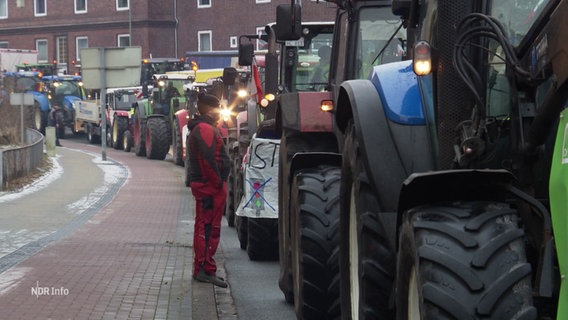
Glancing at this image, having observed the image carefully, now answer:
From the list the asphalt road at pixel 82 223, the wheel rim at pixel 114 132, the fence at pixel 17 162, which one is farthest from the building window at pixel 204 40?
the fence at pixel 17 162

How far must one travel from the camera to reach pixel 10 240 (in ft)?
47.5

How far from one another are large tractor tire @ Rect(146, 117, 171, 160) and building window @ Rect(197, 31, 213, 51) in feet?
104

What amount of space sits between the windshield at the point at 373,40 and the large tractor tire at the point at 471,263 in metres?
4.17

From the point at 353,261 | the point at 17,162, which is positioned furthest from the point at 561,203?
the point at 17,162

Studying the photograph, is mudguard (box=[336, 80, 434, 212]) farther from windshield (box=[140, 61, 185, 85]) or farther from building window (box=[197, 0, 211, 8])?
building window (box=[197, 0, 211, 8])

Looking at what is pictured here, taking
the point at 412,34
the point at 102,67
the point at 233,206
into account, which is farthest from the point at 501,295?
the point at 102,67

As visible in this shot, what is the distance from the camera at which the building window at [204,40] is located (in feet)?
222

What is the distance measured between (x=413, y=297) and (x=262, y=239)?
824cm

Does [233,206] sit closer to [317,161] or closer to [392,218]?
[317,161]

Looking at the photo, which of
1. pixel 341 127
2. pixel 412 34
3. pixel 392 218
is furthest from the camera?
pixel 341 127

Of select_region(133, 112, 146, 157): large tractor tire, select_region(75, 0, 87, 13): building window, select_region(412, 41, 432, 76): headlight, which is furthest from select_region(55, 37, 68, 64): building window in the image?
select_region(412, 41, 432, 76): headlight

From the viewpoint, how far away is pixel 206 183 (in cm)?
1109

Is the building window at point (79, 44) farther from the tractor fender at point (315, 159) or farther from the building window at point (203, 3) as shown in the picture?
the tractor fender at point (315, 159)

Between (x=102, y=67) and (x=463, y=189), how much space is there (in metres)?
28.1
